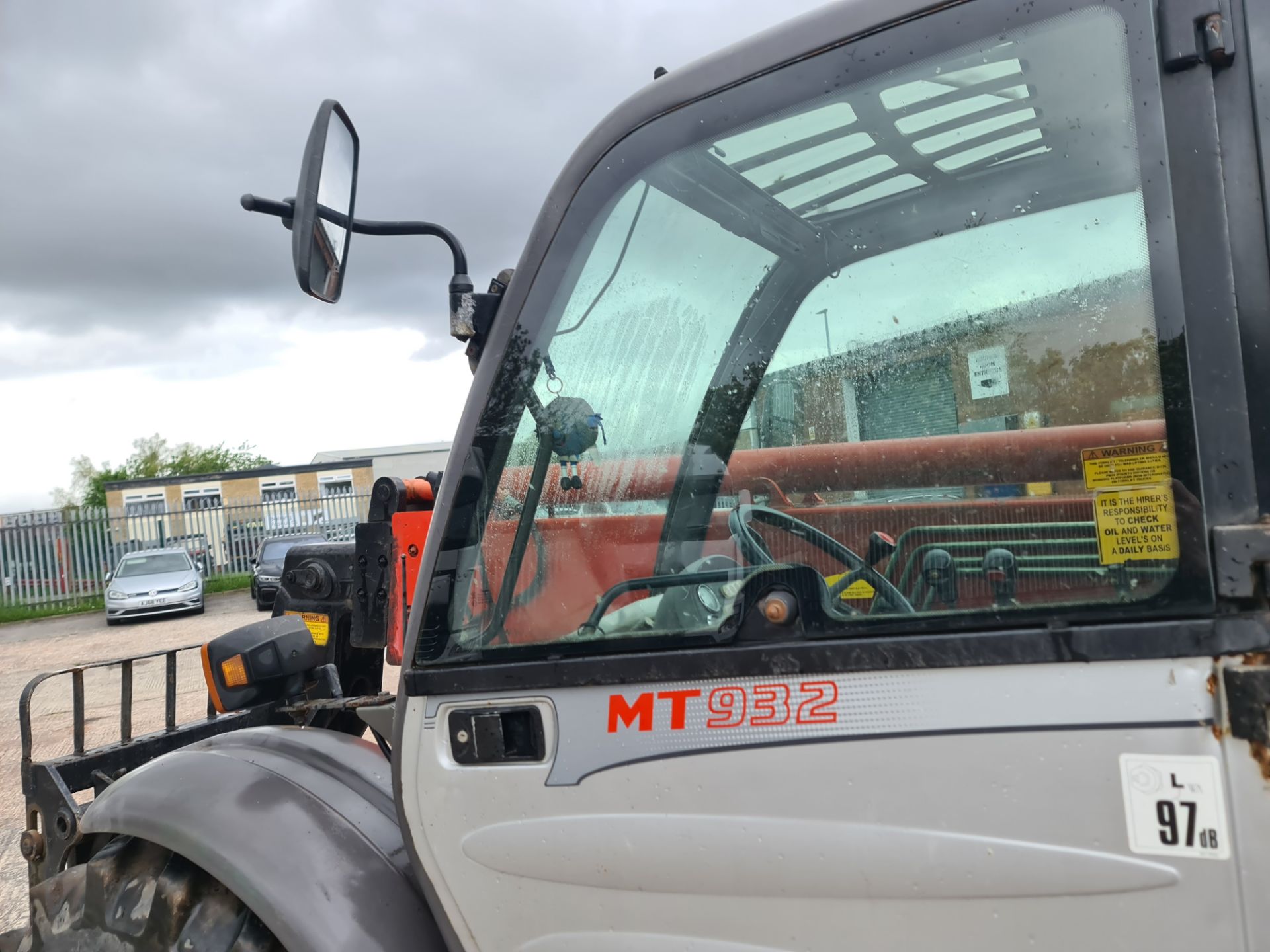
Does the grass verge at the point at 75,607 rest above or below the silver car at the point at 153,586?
below

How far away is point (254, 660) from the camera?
89.7 inches

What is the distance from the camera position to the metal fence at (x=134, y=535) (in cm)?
2116

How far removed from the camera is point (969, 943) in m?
1.25

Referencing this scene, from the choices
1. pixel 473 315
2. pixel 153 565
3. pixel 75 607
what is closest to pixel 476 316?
pixel 473 315

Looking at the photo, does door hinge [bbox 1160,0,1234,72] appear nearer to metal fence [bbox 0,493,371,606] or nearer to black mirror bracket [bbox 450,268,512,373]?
black mirror bracket [bbox 450,268,512,373]

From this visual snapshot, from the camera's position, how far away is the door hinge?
119cm

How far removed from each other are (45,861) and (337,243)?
1.77 m

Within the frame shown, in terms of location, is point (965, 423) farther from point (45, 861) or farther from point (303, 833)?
point (45, 861)

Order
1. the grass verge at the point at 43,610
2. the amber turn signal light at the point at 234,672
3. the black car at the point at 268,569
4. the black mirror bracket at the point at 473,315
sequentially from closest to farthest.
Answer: the black mirror bracket at the point at 473,315 → the amber turn signal light at the point at 234,672 → the black car at the point at 268,569 → the grass verge at the point at 43,610

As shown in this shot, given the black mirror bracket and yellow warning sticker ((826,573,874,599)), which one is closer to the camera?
yellow warning sticker ((826,573,874,599))

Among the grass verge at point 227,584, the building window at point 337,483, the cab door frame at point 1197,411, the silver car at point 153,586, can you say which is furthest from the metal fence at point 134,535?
the cab door frame at point 1197,411

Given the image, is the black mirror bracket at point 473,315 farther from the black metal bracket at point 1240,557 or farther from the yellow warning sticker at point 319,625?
the yellow warning sticker at point 319,625

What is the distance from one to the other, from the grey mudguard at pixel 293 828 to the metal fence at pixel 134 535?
1692 centimetres

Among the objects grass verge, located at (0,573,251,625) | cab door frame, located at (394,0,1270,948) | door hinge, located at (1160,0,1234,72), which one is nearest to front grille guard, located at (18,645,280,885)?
cab door frame, located at (394,0,1270,948)
